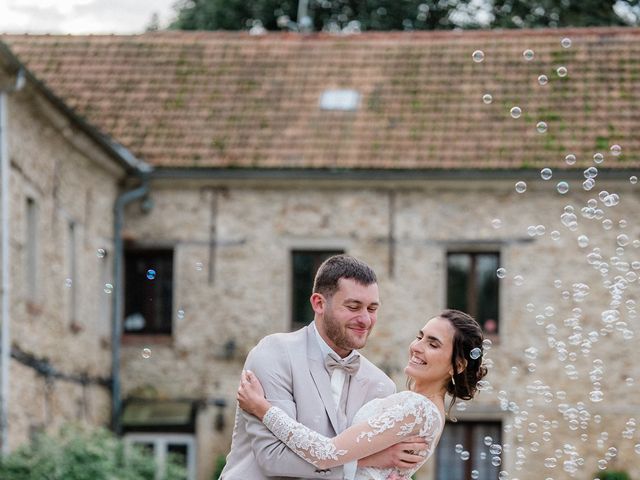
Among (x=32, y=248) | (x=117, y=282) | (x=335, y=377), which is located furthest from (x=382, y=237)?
(x=335, y=377)

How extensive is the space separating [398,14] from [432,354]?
24811 mm

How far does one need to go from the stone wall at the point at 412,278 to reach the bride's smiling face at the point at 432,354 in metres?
13.4

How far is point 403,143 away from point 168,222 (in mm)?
3404

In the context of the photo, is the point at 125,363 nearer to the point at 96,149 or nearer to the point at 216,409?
the point at 216,409

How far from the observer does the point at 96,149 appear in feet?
60.8

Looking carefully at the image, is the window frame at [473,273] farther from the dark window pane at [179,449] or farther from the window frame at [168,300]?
the dark window pane at [179,449]

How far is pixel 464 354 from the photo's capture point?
5711mm

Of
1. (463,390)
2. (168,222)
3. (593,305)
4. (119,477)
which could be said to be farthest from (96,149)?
(463,390)

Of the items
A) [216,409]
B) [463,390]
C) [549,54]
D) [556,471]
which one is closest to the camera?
[463,390]

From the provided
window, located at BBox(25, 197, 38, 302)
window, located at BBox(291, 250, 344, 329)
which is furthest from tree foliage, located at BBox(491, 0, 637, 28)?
window, located at BBox(25, 197, 38, 302)

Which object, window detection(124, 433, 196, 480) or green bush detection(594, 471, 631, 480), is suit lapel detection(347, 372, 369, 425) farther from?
window detection(124, 433, 196, 480)

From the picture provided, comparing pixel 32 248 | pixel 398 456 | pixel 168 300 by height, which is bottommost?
pixel 398 456

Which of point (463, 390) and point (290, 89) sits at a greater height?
point (290, 89)

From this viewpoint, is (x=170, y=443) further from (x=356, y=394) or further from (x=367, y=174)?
(x=356, y=394)
